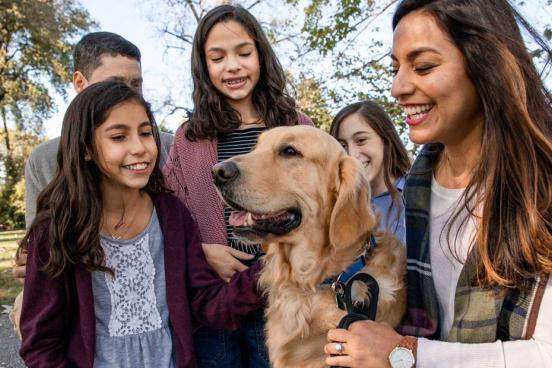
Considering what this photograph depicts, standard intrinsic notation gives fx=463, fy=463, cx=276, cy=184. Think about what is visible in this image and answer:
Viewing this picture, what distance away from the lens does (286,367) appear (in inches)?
91.8

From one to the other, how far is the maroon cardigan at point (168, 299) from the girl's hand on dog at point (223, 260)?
0.21ft

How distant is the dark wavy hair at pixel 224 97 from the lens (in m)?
2.88

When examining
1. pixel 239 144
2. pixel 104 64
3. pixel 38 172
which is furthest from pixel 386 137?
pixel 38 172

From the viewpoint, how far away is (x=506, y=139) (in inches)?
72.0

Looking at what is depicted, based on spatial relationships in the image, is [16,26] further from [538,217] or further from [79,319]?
[538,217]

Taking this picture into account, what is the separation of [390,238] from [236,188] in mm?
871

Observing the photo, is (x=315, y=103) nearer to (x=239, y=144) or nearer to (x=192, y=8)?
(x=192, y=8)

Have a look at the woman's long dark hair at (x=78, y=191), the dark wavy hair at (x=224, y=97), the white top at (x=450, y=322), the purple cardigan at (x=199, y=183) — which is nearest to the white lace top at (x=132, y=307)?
the woman's long dark hair at (x=78, y=191)

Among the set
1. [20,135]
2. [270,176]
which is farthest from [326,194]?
[20,135]

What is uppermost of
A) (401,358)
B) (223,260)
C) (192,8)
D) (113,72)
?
(192,8)

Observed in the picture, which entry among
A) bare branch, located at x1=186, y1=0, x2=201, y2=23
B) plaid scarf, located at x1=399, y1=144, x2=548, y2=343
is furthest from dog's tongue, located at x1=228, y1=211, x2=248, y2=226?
bare branch, located at x1=186, y1=0, x2=201, y2=23

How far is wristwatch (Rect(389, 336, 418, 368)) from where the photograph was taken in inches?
73.7

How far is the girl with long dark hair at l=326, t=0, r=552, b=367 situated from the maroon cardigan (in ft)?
2.18

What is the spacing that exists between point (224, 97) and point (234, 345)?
153 cm
